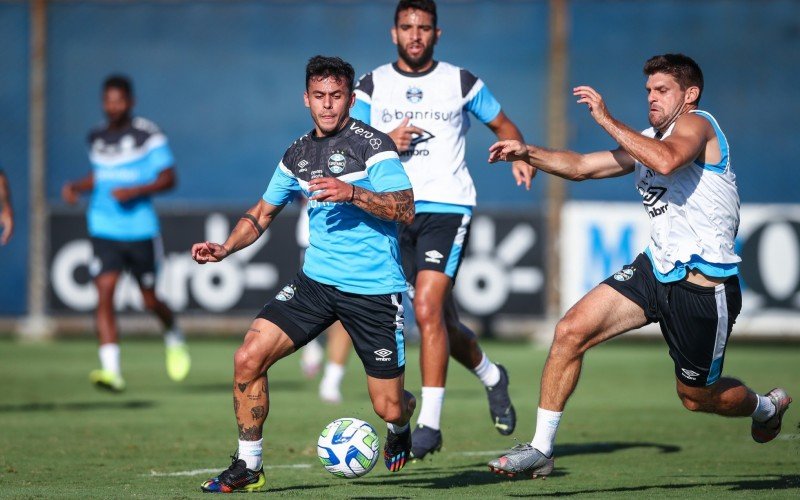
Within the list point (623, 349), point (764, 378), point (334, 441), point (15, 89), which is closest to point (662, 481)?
point (334, 441)

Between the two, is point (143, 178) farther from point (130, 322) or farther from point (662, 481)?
point (662, 481)

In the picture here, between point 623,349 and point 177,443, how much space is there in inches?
375

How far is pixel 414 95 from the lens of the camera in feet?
31.2

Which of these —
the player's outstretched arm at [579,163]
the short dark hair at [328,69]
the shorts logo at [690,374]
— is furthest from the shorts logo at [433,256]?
the shorts logo at [690,374]

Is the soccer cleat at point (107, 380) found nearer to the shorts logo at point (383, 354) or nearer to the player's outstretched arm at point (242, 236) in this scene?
the player's outstretched arm at point (242, 236)

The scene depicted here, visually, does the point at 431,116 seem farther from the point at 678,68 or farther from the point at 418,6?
the point at 678,68

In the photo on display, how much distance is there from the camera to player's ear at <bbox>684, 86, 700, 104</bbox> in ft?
25.7

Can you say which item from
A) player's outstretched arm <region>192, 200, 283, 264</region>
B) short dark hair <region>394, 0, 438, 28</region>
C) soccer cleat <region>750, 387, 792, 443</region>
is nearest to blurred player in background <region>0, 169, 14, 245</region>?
short dark hair <region>394, 0, 438, 28</region>

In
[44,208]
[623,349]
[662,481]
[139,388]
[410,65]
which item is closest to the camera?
[662,481]

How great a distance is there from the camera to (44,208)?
1953 centimetres

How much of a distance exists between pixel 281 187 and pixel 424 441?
2067 millimetres

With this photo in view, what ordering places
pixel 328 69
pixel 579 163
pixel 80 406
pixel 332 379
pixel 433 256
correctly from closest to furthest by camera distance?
pixel 328 69
pixel 579 163
pixel 433 256
pixel 80 406
pixel 332 379

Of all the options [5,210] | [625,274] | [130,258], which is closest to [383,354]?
[625,274]

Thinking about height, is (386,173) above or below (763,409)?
above
